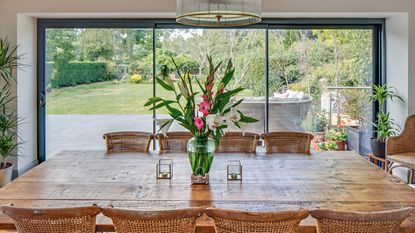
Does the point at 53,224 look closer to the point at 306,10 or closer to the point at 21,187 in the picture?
the point at 21,187

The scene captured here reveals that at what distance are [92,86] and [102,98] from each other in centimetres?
22

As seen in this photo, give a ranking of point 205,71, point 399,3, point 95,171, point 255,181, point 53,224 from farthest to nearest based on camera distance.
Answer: point 205,71
point 399,3
point 95,171
point 255,181
point 53,224

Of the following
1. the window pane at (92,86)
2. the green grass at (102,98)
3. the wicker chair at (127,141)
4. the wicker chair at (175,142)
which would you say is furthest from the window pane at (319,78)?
the wicker chair at (127,141)

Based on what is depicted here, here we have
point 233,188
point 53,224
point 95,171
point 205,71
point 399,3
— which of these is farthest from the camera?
point 205,71

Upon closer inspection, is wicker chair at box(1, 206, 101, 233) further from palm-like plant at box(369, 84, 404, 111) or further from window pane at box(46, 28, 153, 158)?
palm-like plant at box(369, 84, 404, 111)

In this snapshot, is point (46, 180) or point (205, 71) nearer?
point (46, 180)

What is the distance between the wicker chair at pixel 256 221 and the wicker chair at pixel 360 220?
9cm

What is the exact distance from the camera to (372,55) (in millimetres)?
5809

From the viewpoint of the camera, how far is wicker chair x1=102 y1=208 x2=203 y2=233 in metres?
→ 1.68

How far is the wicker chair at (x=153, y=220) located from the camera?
1679mm

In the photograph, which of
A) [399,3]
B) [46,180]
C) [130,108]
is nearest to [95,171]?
[46,180]

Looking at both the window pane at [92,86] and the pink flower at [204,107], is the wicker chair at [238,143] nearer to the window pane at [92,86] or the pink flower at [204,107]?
the pink flower at [204,107]

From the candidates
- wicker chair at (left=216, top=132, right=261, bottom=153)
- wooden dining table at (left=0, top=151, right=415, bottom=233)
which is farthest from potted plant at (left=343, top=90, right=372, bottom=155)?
wooden dining table at (left=0, top=151, right=415, bottom=233)

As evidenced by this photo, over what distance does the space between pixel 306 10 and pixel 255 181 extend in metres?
3.31
